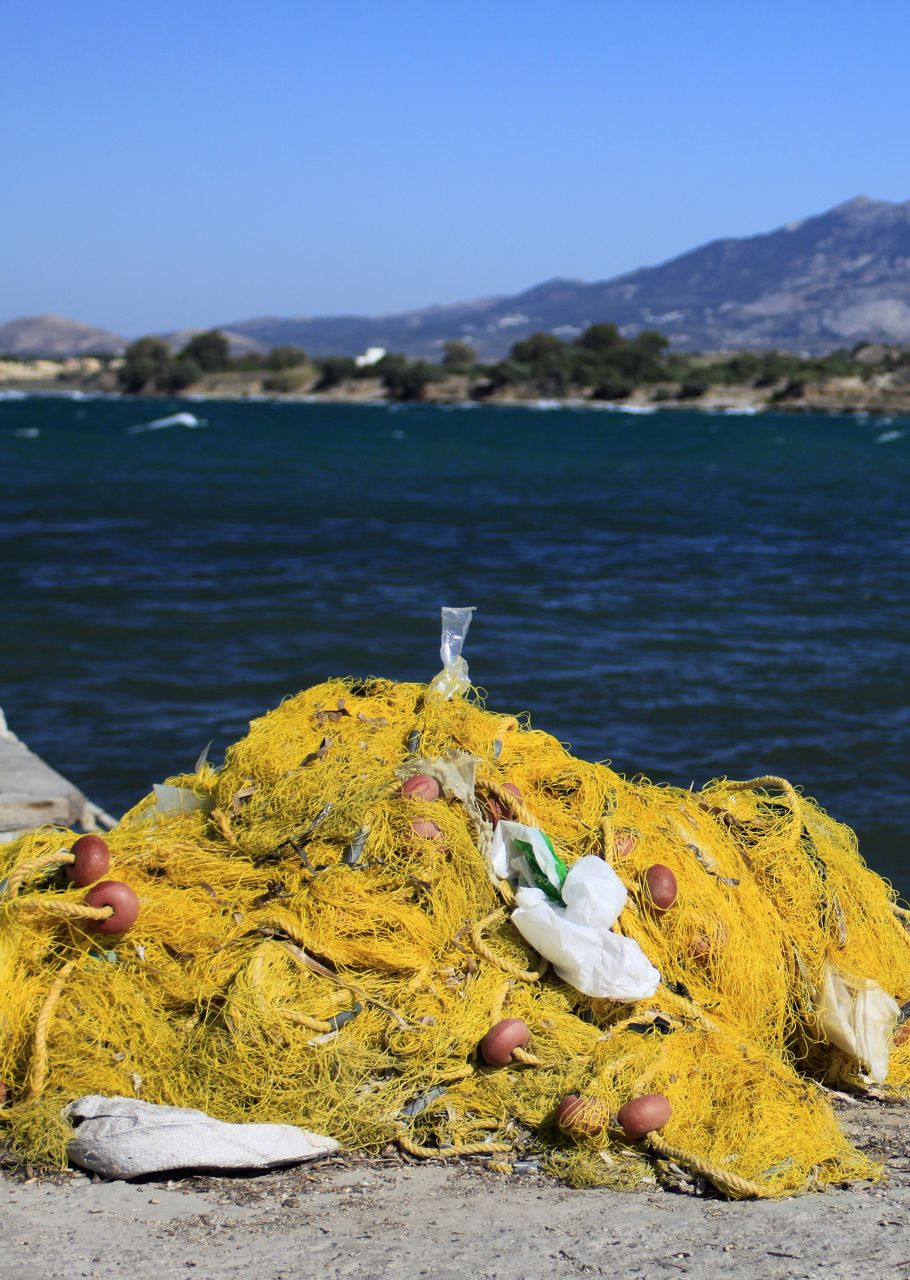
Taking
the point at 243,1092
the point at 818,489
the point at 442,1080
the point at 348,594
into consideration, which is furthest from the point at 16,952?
the point at 818,489

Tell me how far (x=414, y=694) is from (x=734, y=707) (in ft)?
27.4

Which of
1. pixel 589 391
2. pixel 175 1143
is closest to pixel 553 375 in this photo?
pixel 589 391

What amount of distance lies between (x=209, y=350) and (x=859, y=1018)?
548 feet

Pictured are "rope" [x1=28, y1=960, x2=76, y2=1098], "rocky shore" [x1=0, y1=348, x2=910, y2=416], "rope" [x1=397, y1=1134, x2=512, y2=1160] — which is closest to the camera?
"rope" [x1=397, y1=1134, x2=512, y2=1160]

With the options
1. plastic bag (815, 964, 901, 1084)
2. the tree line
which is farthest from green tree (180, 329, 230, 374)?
plastic bag (815, 964, 901, 1084)

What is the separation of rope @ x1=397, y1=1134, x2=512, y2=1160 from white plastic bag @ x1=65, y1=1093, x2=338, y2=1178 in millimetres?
230

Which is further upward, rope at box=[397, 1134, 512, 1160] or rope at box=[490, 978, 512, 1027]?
rope at box=[490, 978, 512, 1027]

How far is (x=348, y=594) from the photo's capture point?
20516 mm

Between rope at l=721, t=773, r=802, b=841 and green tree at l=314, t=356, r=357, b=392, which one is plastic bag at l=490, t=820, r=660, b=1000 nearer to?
rope at l=721, t=773, r=802, b=841

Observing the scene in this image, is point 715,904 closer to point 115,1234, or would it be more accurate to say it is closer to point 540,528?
point 115,1234

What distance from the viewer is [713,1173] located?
13.9 ft

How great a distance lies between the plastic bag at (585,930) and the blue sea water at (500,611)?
4.92 meters

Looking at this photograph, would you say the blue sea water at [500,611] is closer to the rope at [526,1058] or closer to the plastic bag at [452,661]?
the plastic bag at [452,661]

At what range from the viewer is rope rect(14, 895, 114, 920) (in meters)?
4.67
